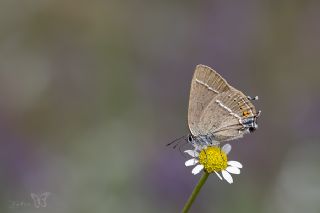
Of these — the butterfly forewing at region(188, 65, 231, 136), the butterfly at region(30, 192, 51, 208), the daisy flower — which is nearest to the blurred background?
the butterfly at region(30, 192, 51, 208)

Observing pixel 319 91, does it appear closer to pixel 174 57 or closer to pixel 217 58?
pixel 217 58

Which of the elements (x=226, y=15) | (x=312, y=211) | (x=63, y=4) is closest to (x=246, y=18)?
(x=226, y=15)

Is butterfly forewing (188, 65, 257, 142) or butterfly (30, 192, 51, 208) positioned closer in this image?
butterfly forewing (188, 65, 257, 142)

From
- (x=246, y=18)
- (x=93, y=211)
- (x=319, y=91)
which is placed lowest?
(x=93, y=211)

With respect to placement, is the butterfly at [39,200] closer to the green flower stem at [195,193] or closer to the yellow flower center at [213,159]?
the yellow flower center at [213,159]

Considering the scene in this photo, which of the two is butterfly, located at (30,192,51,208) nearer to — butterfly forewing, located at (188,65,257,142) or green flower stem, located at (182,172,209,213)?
butterfly forewing, located at (188,65,257,142)

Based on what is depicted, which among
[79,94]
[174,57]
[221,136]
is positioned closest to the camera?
[221,136]

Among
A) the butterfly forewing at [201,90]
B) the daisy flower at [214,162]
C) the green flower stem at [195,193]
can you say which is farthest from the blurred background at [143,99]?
the green flower stem at [195,193]
